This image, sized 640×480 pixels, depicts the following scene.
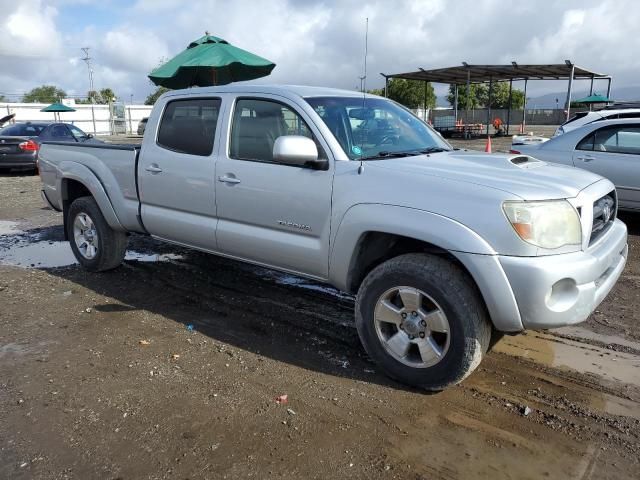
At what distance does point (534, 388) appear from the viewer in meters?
3.46

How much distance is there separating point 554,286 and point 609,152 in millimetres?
5231

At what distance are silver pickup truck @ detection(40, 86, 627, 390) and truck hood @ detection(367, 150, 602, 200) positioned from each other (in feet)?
0.05

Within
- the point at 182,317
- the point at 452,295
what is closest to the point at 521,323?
the point at 452,295

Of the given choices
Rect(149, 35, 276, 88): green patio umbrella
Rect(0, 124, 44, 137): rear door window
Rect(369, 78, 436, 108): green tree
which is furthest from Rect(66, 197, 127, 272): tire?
Rect(369, 78, 436, 108): green tree

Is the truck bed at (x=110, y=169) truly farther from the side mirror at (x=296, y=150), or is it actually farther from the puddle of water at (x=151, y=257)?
the side mirror at (x=296, y=150)

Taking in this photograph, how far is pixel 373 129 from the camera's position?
4105mm

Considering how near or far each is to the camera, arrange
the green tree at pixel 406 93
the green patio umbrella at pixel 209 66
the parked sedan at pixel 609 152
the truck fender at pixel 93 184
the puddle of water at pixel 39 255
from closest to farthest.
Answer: the truck fender at pixel 93 184 → the puddle of water at pixel 39 255 → the parked sedan at pixel 609 152 → the green patio umbrella at pixel 209 66 → the green tree at pixel 406 93

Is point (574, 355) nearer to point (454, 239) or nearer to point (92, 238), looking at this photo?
point (454, 239)

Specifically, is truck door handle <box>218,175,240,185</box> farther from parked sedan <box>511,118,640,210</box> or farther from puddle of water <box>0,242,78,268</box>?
parked sedan <box>511,118,640,210</box>

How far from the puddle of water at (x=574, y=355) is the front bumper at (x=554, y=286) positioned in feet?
2.34

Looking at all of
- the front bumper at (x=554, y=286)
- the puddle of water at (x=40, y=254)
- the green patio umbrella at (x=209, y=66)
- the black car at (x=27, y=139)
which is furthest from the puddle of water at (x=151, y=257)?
the black car at (x=27, y=139)

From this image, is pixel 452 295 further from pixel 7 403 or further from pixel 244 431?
pixel 7 403

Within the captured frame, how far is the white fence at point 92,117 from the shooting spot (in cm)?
3962

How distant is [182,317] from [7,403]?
5.12 ft
